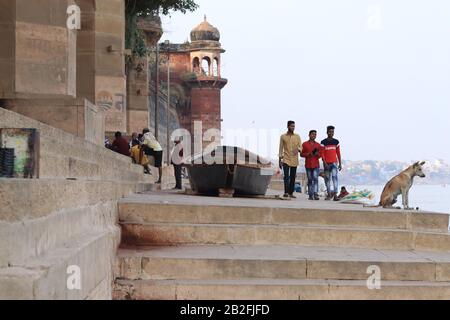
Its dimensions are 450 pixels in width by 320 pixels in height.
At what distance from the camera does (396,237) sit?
31.1ft

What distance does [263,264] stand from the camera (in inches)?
305

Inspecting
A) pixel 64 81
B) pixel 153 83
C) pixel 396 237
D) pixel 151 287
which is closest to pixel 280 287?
pixel 151 287

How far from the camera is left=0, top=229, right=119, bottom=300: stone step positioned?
3830mm

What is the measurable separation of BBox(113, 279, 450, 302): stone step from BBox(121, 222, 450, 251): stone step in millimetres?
1285

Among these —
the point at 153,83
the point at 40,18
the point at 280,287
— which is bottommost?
the point at 280,287

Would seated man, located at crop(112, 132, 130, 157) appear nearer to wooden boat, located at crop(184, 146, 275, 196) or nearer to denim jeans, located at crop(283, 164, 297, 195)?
wooden boat, located at crop(184, 146, 275, 196)

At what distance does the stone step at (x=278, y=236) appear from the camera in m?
8.70

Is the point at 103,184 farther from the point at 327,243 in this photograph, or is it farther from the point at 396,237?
the point at 396,237

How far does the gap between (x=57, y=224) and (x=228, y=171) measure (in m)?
10.4

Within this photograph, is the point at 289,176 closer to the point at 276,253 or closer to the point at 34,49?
the point at 34,49

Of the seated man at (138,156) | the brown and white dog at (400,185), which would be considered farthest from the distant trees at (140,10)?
the brown and white dog at (400,185)

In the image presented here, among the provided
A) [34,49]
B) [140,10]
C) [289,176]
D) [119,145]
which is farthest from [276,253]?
[140,10]

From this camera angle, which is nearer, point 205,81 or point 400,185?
point 400,185

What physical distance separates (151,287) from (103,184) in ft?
4.03
